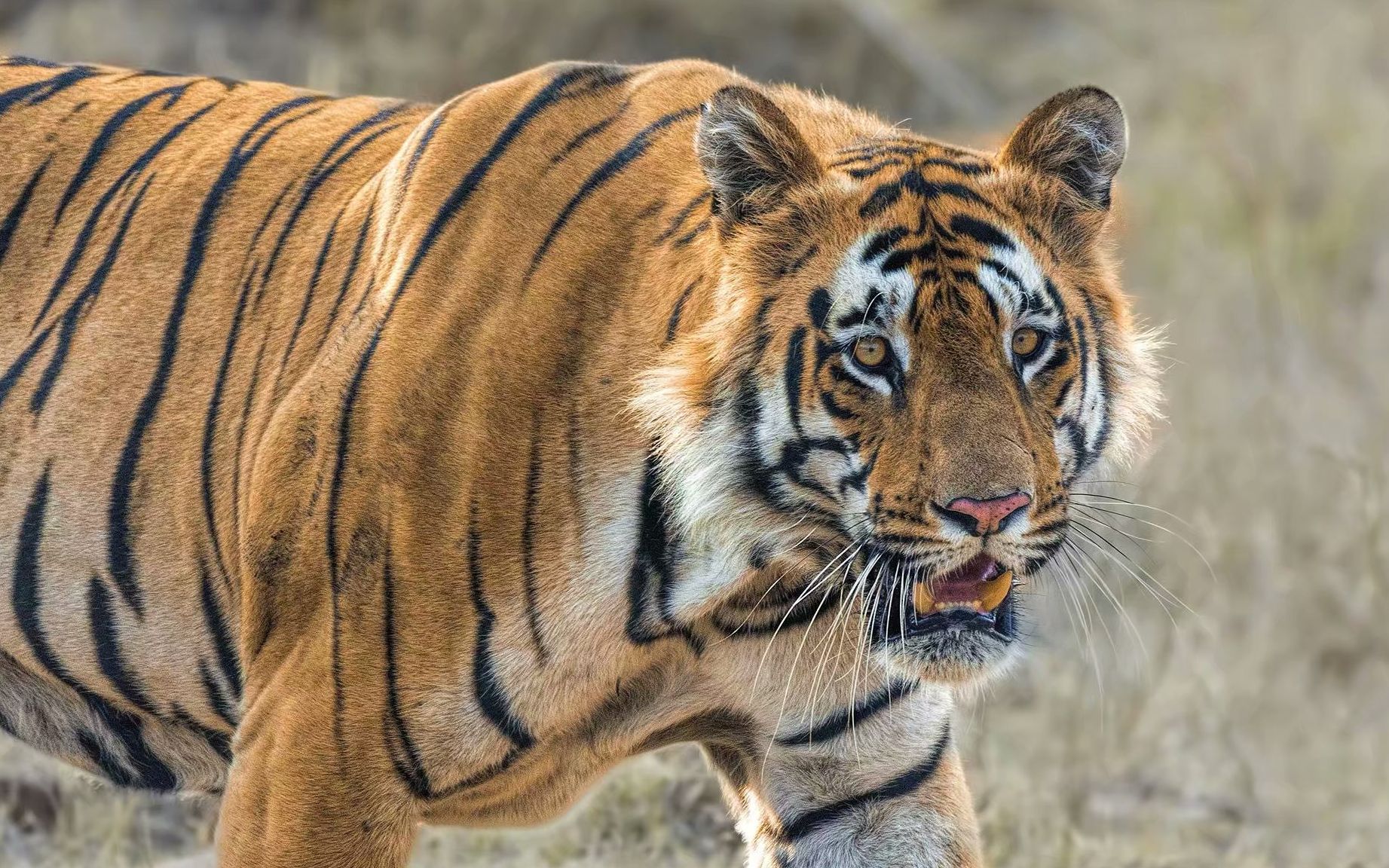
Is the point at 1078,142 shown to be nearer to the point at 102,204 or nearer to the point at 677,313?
the point at 677,313

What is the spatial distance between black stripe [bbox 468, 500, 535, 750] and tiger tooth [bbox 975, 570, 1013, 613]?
0.61 metres

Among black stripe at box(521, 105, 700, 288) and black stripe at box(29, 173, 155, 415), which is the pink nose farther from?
black stripe at box(29, 173, 155, 415)

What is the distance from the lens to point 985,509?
2201 mm

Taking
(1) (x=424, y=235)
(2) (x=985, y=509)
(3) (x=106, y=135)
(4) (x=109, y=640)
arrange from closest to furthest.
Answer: (2) (x=985, y=509) → (1) (x=424, y=235) → (4) (x=109, y=640) → (3) (x=106, y=135)

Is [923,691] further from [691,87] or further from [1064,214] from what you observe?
[691,87]

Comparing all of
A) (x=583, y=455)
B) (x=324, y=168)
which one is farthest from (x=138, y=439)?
(x=583, y=455)

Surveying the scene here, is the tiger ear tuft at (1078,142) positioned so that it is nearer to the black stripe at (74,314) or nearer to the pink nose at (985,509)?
the pink nose at (985,509)

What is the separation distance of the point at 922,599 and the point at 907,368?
0.32 meters

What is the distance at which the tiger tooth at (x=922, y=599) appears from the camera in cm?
237

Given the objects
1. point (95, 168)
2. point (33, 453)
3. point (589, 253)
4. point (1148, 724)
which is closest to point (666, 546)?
point (589, 253)

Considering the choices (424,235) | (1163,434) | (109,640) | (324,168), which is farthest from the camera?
(1163,434)

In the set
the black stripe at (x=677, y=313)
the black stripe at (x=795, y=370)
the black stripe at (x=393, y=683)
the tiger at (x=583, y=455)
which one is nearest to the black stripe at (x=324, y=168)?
the tiger at (x=583, y=455)

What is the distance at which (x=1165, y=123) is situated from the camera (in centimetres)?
959

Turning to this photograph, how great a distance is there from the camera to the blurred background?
4.13 meters
